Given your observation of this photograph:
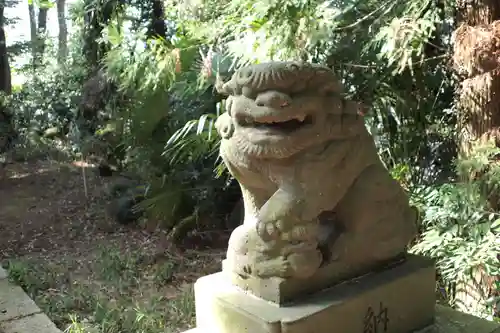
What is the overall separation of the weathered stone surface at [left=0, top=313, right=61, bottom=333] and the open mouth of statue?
1793mm

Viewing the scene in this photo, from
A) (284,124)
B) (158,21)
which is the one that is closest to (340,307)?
(284,124)

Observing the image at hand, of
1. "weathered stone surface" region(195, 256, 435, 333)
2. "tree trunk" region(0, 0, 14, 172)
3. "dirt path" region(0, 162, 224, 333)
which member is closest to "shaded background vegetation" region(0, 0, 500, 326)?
"dirt path" region(0, 162, 224, 333)

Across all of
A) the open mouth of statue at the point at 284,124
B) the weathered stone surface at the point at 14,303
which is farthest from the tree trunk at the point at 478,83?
the weathered stone surface at the point at 14,303

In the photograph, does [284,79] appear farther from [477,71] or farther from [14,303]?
[14,303]

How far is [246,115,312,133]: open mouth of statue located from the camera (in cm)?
162

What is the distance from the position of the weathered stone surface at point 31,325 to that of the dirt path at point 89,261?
0.13m

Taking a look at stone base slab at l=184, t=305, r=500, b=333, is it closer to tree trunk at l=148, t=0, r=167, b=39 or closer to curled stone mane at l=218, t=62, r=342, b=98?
curled stone mane at l=218, t=62, r=342, b=98

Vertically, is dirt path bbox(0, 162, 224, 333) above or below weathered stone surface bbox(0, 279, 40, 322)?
below

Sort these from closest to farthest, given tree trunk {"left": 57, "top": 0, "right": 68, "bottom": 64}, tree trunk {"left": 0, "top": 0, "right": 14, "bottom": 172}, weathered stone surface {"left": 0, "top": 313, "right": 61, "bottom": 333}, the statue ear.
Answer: the statue ear < weathered stone surface {"left": 0, "top": 313, "right": 61, "bottom": 333} < tree trunk {"left": 0, "top": 0, "right": 14, "bottom": 172} < tree trunk {"left": 57, "top": 0, "right": 68, "bottom": 64}

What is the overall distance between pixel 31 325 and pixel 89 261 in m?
1.26

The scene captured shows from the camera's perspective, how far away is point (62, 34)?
9.55 metres

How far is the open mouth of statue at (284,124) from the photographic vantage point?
5.32ft

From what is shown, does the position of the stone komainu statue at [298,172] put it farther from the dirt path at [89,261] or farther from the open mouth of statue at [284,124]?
the dirt path at [89,261]

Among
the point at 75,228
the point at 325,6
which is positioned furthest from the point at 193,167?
the point at 325,6
